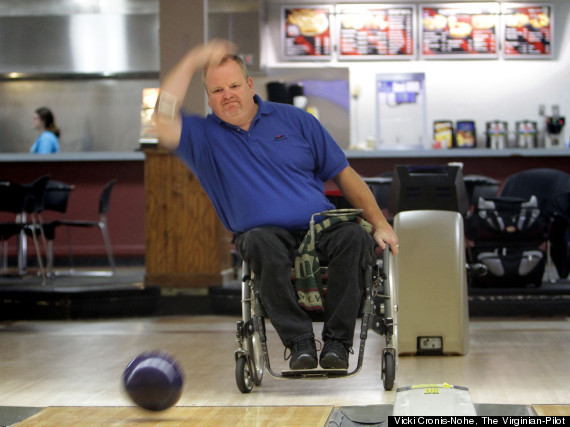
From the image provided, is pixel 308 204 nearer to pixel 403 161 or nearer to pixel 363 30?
pixel 403 161

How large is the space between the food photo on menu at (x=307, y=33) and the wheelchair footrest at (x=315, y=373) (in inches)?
280

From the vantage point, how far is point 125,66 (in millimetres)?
9852

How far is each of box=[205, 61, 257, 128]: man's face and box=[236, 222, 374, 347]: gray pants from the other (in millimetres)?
435

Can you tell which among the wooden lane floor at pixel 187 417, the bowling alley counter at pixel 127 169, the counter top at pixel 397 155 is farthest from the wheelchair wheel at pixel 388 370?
the counter top at pixel 397 155

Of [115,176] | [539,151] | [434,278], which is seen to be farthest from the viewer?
[115,176]

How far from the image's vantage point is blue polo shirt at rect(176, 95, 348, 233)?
3.13 m

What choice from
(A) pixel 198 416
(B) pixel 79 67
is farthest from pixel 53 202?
(A) pixel 198 416

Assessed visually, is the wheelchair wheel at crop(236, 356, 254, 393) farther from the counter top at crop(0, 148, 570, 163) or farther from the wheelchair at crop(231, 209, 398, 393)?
the counter top at crop(0, 148, 570, 163)

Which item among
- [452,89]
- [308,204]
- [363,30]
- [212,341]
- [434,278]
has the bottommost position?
[212,341]

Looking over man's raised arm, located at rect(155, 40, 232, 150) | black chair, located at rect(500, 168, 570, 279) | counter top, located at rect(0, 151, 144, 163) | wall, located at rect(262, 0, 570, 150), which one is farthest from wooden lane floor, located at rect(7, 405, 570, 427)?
wall, located at rect(262, 0, 570, 150)

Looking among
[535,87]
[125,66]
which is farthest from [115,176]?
[535,87]

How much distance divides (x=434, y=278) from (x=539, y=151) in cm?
428

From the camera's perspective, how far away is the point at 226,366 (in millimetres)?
3836

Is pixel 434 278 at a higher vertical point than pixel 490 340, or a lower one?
higher
